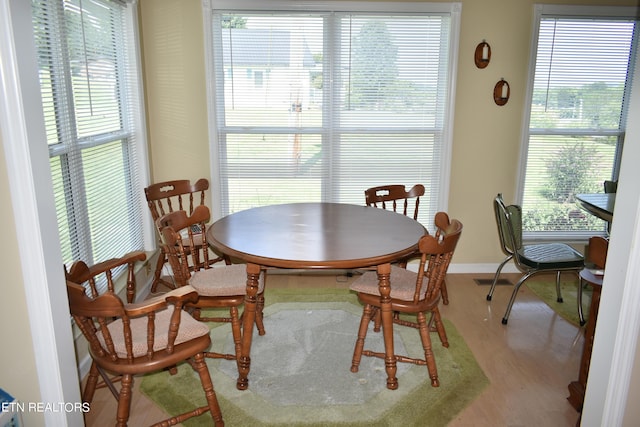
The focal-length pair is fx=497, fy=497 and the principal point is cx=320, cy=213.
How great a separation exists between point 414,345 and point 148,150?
237 cm

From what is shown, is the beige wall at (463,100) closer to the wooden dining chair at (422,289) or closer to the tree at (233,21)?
the tree at (233,21)

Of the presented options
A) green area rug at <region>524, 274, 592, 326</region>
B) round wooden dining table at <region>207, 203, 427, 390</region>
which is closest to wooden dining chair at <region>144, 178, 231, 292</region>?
round wooden dining table at <region>207, 203, 427, 390</region>

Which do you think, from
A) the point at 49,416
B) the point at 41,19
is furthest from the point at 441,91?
the point at 49,416

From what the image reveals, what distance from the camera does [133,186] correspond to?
3547 mm

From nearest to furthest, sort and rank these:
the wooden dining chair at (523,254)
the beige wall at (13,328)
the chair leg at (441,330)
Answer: the beige wall at (13,328)
the chair leg at (441,330)
the wooden dining chair at (523,254)

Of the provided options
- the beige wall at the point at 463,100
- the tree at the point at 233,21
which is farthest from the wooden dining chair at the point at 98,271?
the tree at the point at 233,21

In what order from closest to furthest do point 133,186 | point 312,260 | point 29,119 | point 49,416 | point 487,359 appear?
point 29,119 < point 49,416 < point 312,260 < point 487,359 < point 133,186

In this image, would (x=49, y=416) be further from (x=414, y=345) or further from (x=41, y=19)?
(x=414, y=345)

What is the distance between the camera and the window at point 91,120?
2.40 meters

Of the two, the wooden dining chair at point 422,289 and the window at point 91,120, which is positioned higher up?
the window at point 91,120

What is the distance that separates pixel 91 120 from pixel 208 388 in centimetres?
167

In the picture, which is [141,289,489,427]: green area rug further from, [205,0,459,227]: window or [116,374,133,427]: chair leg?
[205,0,459,227]: window

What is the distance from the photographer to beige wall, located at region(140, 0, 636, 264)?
366cm

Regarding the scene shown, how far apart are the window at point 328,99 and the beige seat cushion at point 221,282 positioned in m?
1.33
